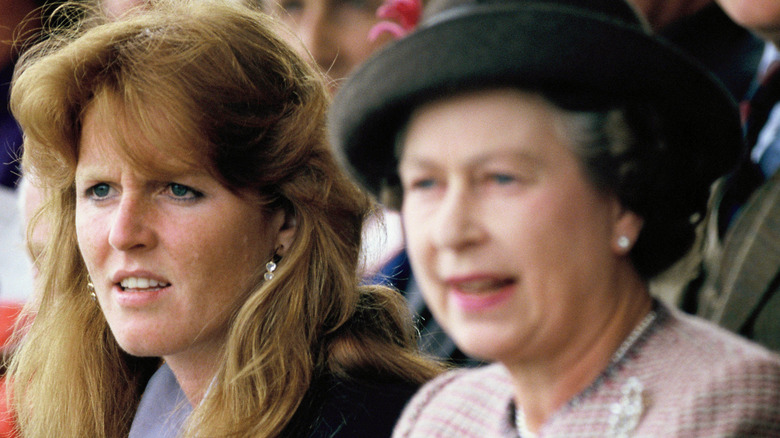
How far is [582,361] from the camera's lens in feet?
4.13

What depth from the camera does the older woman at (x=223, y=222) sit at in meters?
2.11

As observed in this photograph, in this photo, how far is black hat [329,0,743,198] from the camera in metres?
1.16

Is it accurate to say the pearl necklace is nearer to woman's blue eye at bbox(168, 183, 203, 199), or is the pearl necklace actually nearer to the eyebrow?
the eyebrow

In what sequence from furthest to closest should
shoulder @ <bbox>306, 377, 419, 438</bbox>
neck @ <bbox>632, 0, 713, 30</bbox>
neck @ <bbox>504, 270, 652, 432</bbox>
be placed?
neck @ <bbox>632, 0, 713, 30</bbox> → shoulder @ <bbox>306, 377, 419, 438</bbox> → neck @ <bbox>504, 270, 652, 432</bbox>

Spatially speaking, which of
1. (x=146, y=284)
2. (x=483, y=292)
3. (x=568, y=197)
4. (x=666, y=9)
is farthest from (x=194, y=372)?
(x=666, y=9)

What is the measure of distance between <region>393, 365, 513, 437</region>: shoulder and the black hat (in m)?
0.44

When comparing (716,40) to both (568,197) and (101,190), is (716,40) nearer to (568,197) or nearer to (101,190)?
(568,197)

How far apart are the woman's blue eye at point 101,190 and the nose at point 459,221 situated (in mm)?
1215

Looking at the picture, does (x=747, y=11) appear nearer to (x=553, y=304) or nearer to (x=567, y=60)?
(x=567, y=60)

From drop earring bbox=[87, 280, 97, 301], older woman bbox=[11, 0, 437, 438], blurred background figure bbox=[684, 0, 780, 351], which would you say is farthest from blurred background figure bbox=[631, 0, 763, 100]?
drop earring bbox=[87, 280, 97, 301]

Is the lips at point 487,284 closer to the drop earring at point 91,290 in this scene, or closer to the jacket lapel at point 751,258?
the jacket lapel at point 751,258

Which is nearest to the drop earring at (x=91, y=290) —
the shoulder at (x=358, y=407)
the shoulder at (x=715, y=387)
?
the shoulder at (x=358, y=407)

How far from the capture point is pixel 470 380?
4.86 feet

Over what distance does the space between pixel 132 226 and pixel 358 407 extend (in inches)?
25.4
